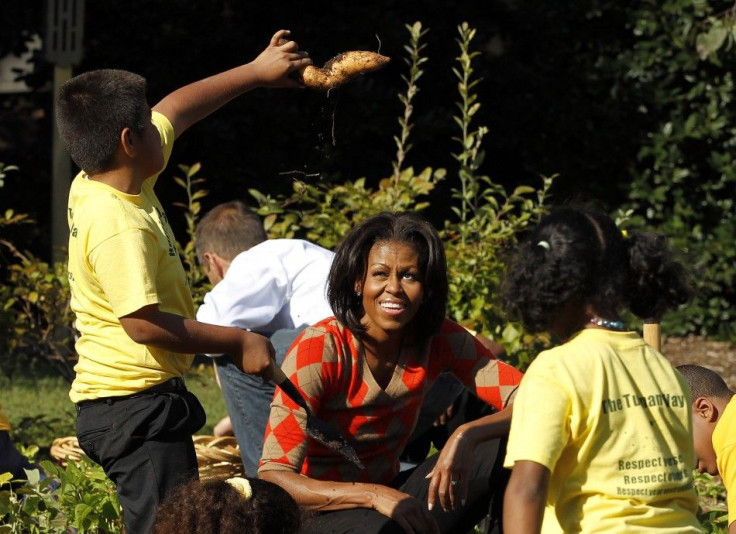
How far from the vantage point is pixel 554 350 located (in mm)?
2525

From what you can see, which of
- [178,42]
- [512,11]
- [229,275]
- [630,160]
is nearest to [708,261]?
[630,160]

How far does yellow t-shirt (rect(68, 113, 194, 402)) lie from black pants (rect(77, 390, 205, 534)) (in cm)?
5

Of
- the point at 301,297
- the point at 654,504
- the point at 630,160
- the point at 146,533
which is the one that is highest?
the point at 630,160

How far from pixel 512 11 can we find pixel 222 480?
726 cm

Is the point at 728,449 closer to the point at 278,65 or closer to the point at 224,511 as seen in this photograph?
the point at 224,511

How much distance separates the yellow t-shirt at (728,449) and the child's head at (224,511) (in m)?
1.18

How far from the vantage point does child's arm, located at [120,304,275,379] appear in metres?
2.92

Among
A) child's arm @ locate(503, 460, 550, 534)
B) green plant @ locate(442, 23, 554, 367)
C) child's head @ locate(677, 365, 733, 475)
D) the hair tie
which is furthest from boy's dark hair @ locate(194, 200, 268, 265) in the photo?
child's arm @ locate(503, 460, 550, 534)

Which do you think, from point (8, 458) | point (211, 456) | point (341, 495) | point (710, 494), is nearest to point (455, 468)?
point (341, 495)

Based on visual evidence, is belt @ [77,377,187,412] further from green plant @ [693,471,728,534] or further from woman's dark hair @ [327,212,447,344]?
green plant @ [693,471,728,534]

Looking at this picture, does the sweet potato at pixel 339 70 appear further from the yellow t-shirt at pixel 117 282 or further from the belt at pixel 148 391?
the belt at pixel 148 391

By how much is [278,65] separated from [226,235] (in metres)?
1.30

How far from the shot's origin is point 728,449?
3.15m

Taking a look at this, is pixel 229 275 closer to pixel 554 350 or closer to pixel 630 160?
pixel 554 350
